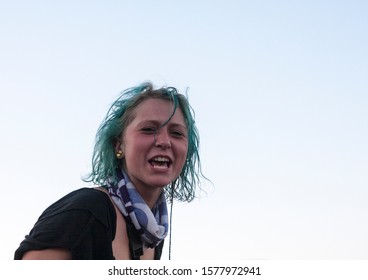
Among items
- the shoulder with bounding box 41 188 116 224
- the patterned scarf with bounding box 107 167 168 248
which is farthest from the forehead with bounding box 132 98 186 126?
the shoulder with bounding box 41 188 116 224

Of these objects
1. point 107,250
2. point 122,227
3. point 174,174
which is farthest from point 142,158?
point 107,250

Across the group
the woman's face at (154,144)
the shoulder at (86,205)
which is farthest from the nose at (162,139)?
the shoulder at (86,205)

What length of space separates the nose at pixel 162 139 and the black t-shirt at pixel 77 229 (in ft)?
2.28

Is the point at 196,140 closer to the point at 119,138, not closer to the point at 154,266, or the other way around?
the point at 119,138

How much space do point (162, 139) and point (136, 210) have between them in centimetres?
62

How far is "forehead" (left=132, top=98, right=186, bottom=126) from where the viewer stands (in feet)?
13.7

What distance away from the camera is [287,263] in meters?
4.55

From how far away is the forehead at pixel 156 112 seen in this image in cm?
419

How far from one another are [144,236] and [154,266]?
→ 0.36 metres

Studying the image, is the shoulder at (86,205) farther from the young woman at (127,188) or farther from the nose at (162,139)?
the nose at (162,139)

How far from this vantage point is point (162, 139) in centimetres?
411

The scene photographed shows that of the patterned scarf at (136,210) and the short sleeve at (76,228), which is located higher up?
the patterned scarf at (136,210)

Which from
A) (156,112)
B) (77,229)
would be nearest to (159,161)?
(156,112)

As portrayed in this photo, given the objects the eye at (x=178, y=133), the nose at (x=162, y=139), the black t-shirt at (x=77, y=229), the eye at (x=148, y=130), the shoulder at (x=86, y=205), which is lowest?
the black t-shirt at (x=77, y=229)
